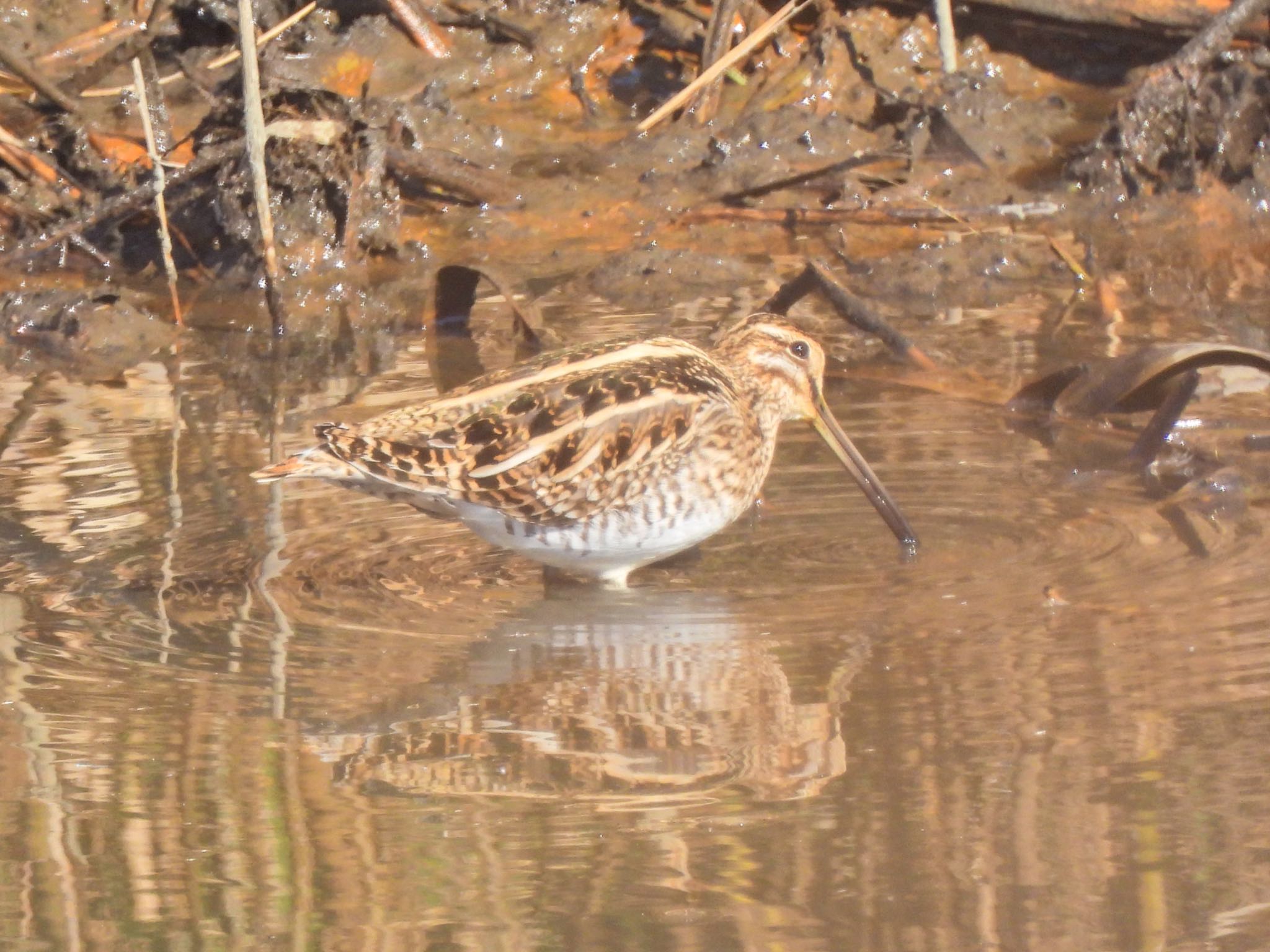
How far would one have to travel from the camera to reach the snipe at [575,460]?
4.52 meters

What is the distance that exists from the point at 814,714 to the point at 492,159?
16.8 feet

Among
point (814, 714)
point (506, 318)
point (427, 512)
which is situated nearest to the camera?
point (814, 714)

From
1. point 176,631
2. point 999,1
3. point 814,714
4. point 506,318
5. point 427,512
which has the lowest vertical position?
point 814,714

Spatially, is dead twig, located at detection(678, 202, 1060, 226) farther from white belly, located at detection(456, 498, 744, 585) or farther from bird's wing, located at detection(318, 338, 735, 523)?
white belly, located at detection(456, 498, 744, 585)

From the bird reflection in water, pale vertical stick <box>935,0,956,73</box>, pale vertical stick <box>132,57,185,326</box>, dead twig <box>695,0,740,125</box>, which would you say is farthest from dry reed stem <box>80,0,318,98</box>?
the bird reflection in water

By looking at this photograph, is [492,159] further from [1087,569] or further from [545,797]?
[545,797]

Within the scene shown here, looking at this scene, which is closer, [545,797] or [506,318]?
[545,797]

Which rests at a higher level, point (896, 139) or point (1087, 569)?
point (896, 139)

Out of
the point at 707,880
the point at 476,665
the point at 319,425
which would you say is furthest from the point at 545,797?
the point at 319,425

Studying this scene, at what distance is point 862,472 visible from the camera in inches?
Result: 196

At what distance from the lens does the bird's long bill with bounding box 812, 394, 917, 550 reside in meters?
4.74

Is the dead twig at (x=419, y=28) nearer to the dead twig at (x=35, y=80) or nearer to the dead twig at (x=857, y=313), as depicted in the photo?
the dead twig at (x=35, y=80)

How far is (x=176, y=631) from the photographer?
4211mm

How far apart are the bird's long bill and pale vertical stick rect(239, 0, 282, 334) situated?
2109 millimetres
